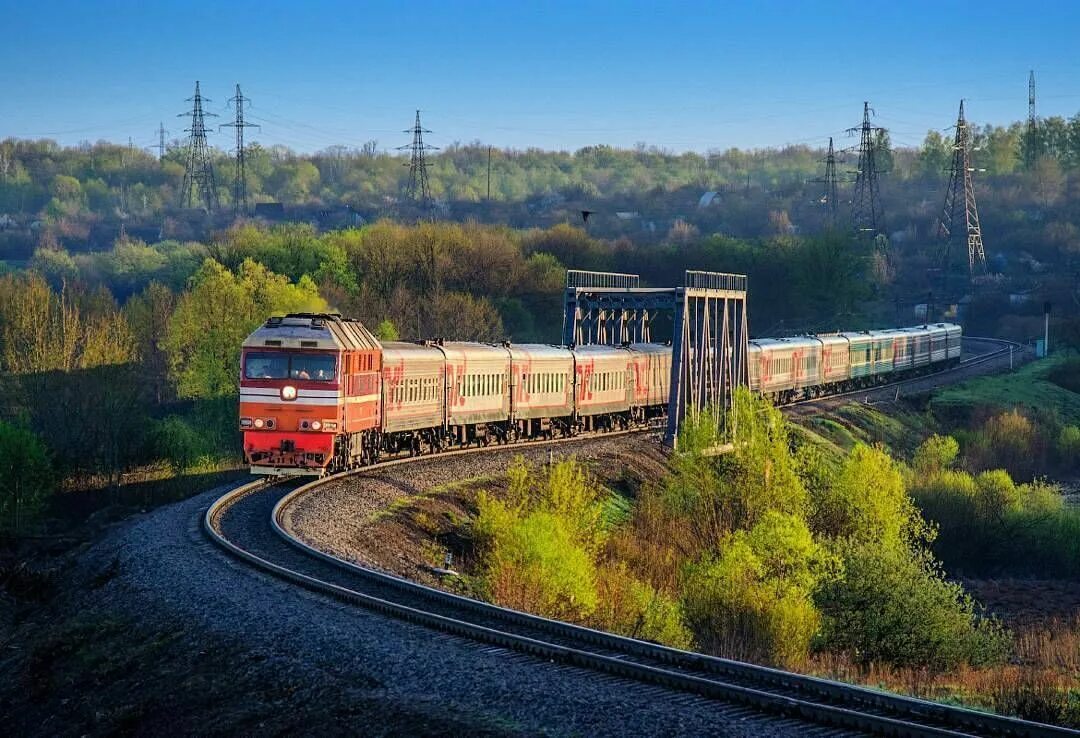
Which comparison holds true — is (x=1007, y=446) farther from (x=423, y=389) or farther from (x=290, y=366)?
(x=290, y=366)

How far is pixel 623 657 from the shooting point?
15977 millimetres

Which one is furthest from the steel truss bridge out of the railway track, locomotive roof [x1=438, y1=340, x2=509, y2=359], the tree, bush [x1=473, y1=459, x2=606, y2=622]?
the tree

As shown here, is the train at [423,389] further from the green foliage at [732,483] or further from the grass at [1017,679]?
the grass at [1017,679]

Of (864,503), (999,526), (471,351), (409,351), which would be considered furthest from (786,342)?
(409,351)

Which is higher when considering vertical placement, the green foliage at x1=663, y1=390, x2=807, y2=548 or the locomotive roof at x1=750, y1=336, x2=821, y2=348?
the locomotive roof at x1=750, y1=336, x2=821, y2=348

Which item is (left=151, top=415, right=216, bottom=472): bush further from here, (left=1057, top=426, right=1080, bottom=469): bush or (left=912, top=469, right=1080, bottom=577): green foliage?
(left=1057, top=426, right=1080, bottom=469): bush

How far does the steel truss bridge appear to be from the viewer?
48219 millimetres

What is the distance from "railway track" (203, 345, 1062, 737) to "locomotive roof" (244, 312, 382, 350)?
579 cm

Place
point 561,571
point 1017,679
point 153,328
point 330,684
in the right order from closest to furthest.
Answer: point 330,684 → point 1017,679 → point 561,571 → point 153,328

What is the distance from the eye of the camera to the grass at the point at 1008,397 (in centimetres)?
7362

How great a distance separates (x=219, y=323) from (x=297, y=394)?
37780 millimetres

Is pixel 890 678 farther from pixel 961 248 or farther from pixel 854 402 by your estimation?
pixel 961 248

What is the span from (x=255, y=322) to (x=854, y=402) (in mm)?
30565

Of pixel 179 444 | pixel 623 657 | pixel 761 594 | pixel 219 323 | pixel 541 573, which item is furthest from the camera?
pixel 219 323
